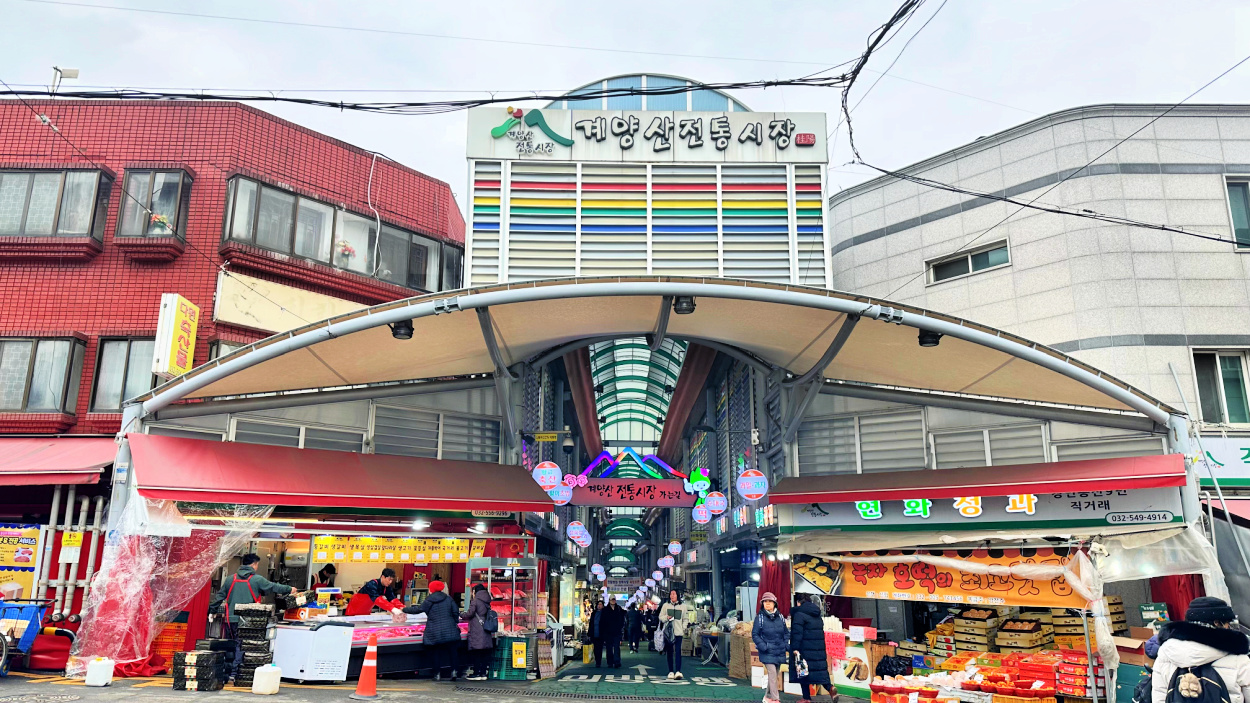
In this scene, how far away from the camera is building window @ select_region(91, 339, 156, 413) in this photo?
16047mm

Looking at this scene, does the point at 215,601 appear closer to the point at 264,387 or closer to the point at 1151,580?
the point at 264,387

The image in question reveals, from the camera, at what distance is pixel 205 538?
12656mm

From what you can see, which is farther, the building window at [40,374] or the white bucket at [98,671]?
the building window at [40,374]

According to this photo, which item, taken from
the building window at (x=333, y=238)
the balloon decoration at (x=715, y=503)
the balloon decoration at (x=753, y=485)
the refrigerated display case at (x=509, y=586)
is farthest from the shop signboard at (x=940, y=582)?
the building window at (x=333, y=238)

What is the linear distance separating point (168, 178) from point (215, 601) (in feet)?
Result: 29.1

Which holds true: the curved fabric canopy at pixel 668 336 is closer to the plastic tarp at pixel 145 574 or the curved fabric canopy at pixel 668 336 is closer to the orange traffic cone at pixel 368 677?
the plastic tarp at pixel 145 574

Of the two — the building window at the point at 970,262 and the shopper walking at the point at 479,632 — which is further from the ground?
the building window at the point at 970,262

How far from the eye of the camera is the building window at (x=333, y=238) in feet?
56.3

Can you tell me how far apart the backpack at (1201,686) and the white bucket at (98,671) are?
39.3 feet

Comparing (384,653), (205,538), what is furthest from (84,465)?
(384,653)

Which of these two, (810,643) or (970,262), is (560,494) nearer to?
(810,643)

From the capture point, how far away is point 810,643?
1189cm

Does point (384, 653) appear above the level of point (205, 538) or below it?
below

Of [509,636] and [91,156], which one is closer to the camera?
[509,636]
